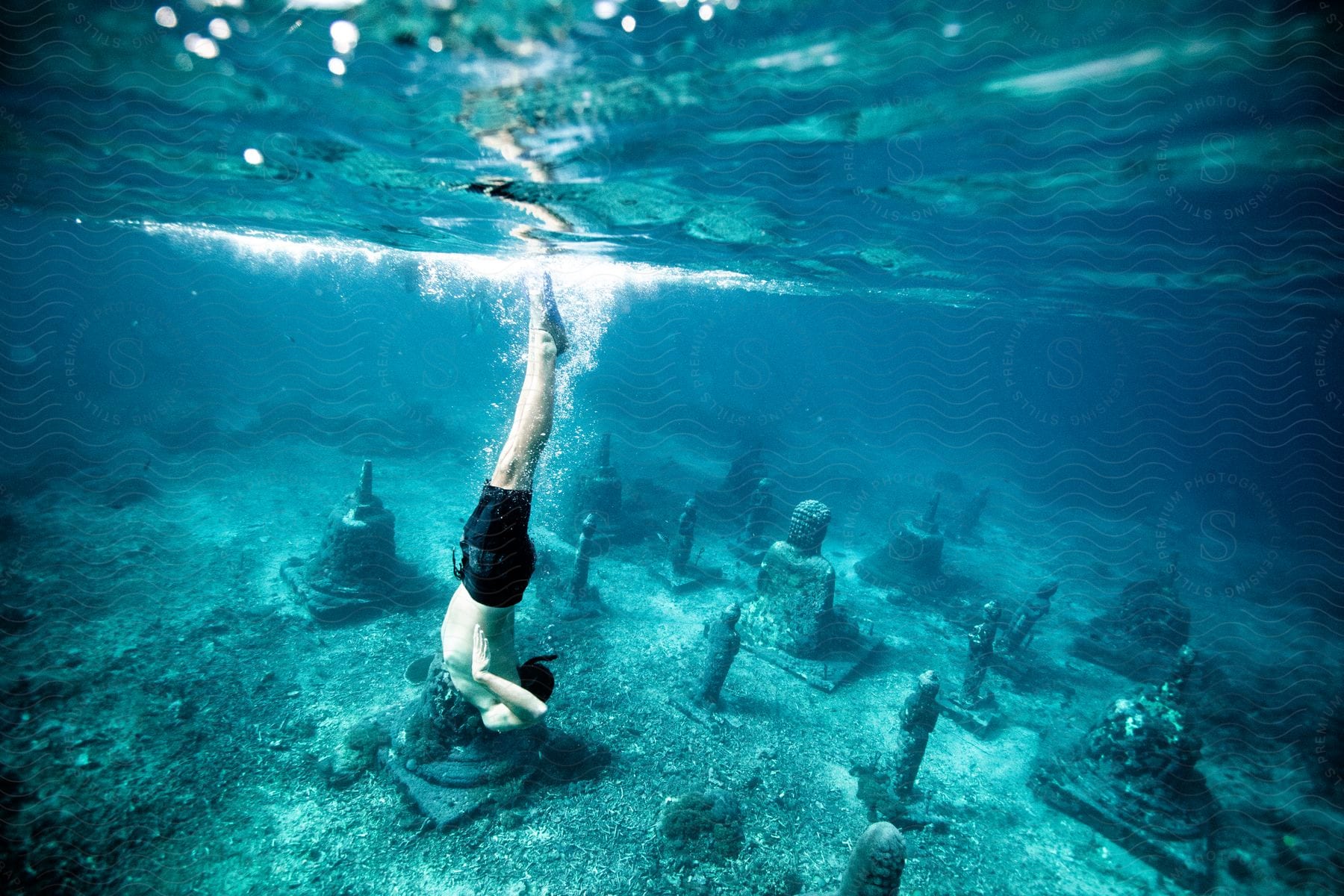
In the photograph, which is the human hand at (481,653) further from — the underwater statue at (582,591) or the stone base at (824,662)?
the stone base at (824,662)

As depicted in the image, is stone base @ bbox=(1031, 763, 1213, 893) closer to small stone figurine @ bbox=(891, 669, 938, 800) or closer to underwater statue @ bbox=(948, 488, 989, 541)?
small stone figurine @ bbox=(891, 669, 938, 800)

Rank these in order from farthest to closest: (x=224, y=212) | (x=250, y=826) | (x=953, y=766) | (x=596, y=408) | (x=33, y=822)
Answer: (x=596, y=408)
(x=224, y=212)
(x=953, y=766)
(x=250, y=826)
(x=33, y=822)

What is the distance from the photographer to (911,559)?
52.9 ft

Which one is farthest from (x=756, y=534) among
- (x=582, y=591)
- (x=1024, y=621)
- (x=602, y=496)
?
Answer: (x=1024, y=621)

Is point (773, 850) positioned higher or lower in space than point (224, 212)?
lower

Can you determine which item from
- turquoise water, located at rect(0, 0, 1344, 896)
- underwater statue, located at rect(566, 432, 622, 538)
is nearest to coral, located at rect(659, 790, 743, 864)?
turquoise water, located at rect(0, 0, 1344, 896)

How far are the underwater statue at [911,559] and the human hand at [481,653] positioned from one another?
15.8 m

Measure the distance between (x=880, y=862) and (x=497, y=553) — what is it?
464 centimetres

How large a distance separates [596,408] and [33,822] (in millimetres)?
31130

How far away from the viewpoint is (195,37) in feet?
21.4

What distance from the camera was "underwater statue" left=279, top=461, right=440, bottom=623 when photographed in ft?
35.2

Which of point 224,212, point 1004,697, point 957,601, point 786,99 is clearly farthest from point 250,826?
point 224,212

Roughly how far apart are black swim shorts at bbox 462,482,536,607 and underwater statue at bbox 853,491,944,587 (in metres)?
15.7

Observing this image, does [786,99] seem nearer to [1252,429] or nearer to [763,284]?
[763,284]
